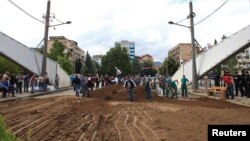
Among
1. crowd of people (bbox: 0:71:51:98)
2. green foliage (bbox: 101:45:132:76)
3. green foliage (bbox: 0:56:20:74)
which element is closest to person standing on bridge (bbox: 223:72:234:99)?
crowd of people (bbox: 0:71:51:98)

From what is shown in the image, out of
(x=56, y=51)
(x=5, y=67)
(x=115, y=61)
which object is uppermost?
(x=115, y=61)

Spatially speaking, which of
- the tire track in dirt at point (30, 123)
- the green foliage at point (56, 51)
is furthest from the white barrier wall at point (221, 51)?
the green foliage at point (56, 51)

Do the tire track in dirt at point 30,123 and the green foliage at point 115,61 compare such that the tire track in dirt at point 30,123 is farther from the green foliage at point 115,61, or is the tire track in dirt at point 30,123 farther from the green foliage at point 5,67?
the green foliage at point 115,61

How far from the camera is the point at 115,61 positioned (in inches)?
6329

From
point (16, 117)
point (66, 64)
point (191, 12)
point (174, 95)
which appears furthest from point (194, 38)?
point (66, 64)

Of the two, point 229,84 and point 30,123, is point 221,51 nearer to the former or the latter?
point 229,84

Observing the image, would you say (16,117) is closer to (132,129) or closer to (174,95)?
(132,129)

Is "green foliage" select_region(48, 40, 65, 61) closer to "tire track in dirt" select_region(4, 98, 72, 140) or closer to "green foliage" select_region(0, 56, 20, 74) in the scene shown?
"green foliage" select_region(0, 56, 20, 74)

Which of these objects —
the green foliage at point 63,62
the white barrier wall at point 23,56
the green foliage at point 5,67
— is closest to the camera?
the white barrier wall at point 23,56

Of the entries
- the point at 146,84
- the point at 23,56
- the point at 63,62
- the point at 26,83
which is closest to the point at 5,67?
the point at 63,62

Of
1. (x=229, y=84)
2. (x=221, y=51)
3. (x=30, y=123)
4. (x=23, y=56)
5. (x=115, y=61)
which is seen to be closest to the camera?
(x=30, y=123)

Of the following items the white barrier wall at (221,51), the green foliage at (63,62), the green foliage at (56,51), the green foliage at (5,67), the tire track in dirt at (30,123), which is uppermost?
the green foliage at (56,51)

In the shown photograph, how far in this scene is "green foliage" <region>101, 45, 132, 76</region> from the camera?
160 meters

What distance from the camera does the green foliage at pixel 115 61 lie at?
6304 inches
